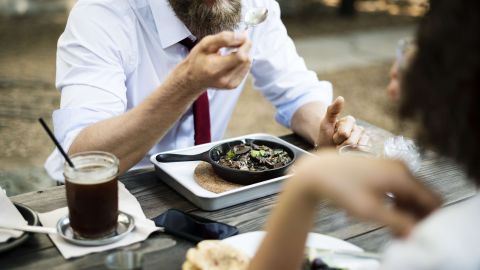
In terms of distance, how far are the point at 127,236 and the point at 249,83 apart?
15.0 feet

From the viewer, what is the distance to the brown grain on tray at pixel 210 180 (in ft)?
4.96

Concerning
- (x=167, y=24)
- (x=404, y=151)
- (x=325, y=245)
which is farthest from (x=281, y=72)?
(x=325, y=245)

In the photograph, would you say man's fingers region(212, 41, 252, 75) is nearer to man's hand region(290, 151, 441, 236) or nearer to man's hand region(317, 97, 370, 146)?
man's hand region(317, 97, 370, 146)

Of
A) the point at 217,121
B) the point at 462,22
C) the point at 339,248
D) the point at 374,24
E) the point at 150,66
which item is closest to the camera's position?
the point at 462,22

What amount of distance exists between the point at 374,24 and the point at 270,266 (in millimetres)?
7640

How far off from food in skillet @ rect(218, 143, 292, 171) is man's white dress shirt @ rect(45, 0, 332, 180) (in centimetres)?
43

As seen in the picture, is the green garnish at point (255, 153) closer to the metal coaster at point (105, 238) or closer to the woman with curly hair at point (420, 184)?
the metal coaster at point (105, 238)

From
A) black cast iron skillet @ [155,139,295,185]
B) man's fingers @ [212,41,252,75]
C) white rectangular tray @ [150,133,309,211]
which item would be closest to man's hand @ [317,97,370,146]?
black cast iron skillet @ [155,139,295,185]

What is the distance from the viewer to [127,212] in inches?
55.3

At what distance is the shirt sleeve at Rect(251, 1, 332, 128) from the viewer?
2320 millimetres

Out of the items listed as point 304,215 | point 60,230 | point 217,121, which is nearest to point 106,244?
point 60,230

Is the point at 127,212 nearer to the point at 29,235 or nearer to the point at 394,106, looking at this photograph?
the point at 29,235

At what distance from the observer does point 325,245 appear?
1234 mm

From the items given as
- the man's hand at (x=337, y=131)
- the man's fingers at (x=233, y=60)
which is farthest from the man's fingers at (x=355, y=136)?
the man's fingers at (x=233, y=60)
